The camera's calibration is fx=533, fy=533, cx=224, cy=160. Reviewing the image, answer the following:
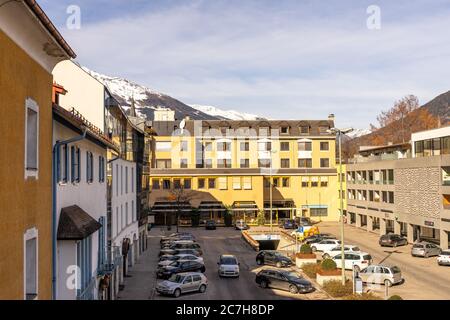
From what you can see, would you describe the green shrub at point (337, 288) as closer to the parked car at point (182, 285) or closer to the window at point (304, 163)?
the parked car at point (182, 285)

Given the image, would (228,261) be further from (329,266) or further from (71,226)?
(71,226)

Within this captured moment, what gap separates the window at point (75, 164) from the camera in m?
17.1

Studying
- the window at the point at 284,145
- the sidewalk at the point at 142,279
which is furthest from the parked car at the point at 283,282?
the window at the point at 284,145

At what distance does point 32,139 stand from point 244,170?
227 ft

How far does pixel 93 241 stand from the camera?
20.7 m

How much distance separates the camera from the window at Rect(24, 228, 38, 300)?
11.4 metres

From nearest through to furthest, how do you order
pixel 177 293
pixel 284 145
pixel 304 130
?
pixel 177 293
pixel 284 145
pixel 304 130

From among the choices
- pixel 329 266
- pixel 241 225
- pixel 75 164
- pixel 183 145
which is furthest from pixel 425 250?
pixel 183 145

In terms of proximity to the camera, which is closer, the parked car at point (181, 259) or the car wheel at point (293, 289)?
the car wheel at point (293, 289)

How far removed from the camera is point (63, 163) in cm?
1571

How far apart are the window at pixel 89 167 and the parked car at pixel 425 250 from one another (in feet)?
117

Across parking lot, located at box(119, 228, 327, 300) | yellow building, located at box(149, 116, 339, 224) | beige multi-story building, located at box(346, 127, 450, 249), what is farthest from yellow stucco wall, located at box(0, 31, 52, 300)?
yellow building, located at box(149, 116, 339, 224)

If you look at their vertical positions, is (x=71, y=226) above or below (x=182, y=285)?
above

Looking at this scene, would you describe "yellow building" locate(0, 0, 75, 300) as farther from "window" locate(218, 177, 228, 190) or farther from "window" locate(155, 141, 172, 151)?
"window" locate(155, 141, 172, 151)
